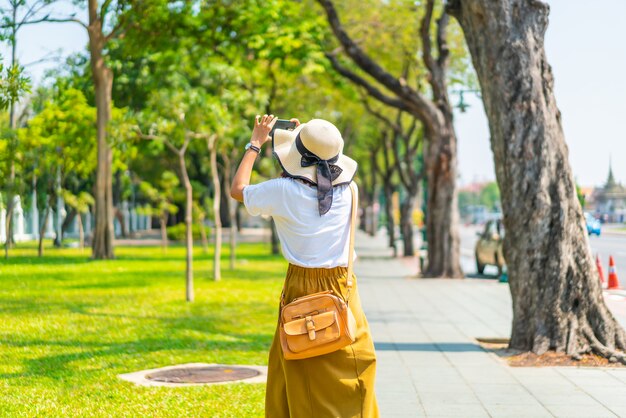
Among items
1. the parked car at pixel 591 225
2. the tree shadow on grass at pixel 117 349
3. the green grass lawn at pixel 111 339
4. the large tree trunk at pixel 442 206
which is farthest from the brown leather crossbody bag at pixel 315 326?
the large tree trunk at pixel 442 206

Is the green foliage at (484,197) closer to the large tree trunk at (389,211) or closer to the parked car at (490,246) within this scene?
the large tree trunk at (389,211)

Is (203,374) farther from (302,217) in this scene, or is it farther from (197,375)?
(302,217)

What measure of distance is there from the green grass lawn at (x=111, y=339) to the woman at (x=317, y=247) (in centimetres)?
221

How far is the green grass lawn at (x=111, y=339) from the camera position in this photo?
7762mm

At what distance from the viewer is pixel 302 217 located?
5.26 m

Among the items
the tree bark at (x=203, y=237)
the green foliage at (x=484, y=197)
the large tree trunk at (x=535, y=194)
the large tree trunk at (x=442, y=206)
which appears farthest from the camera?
the green foliage at (x=484, y=197)

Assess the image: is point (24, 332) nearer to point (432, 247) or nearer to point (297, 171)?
point (297, 171)

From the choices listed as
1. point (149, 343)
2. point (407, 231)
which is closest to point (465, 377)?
point (149, 343)

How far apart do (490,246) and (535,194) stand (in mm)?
15390

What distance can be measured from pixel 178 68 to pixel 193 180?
3743 cm

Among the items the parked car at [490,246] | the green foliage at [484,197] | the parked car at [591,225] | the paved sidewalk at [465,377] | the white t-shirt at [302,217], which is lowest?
the paved sidewalk at [465,377]

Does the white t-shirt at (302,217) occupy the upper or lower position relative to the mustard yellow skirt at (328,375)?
upper

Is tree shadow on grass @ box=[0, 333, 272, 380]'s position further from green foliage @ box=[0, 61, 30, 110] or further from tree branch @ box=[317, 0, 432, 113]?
tree branch @ box=[317, 0, 432, 113]

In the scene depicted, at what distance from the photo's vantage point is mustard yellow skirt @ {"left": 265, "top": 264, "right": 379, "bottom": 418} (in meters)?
5.25
